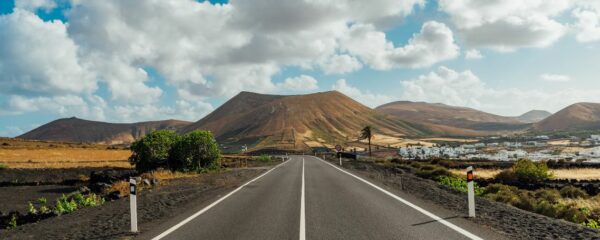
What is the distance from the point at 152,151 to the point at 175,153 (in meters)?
2.11

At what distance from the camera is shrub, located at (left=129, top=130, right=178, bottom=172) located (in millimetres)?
41375

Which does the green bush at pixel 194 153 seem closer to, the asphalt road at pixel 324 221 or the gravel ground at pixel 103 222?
the gravel ground at pixel 103 222

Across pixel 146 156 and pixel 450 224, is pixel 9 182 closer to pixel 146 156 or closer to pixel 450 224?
pixel 146 156

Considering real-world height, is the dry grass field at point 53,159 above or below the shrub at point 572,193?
above

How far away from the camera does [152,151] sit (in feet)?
136

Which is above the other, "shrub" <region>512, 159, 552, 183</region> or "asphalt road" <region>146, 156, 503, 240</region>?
"asphalt road" <region>146, 156, 503, 240</region>

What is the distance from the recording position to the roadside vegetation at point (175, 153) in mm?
41281

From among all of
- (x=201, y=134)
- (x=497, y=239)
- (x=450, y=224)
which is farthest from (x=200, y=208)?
(x=201, y=134)

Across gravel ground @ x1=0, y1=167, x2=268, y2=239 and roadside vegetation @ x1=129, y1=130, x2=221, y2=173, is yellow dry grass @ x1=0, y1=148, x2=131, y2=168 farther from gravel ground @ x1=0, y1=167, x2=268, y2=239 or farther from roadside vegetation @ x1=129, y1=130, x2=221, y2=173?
gravel ground @ x1=0, y1=167, x2=268, y2=239

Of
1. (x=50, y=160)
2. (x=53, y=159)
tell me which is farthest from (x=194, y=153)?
(x=53, y=159)

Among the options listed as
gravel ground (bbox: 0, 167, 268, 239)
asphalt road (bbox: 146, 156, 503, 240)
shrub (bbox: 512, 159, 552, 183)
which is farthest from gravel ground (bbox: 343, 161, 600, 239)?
shrub (bbox: 512, 159, 552, 183)

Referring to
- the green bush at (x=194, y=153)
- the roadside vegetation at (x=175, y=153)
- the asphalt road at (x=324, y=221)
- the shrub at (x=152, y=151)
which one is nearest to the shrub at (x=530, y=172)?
the asphalt road at (x=324, y=221)

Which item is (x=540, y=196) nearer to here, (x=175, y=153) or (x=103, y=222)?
(x=103, y=222)

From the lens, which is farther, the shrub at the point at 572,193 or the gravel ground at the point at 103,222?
the shrub at the point at 572,193
